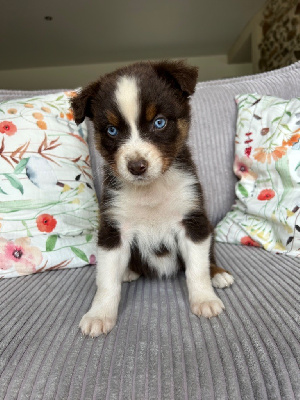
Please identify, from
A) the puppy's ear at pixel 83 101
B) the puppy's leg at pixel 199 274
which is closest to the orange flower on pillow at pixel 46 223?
the puppy's ear at pixel 83 101

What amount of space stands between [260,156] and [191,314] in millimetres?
1132

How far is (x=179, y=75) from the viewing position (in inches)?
60.6

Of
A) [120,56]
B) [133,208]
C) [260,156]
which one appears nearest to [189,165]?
[133,208]

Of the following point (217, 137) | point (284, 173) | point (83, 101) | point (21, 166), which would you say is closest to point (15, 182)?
point (21, 166)

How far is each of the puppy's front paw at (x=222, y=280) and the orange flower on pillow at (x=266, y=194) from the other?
2.09ft

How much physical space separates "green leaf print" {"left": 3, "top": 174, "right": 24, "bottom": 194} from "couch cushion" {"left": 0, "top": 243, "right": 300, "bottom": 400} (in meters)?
0.56

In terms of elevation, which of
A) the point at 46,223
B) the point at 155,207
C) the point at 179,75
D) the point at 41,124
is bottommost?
the point at 46,223

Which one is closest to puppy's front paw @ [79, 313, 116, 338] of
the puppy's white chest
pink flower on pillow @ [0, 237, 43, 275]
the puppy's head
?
the puppy's white chest

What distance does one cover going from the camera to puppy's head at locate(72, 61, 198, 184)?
1.44m

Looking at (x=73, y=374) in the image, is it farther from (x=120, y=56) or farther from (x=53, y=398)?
(x=120, y=56)

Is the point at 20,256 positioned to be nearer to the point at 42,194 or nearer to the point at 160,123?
the point at 42,194

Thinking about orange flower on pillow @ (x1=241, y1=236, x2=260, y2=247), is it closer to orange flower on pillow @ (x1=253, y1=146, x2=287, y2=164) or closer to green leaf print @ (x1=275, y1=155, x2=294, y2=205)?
green leaf print @ (x1=275, y1=155, x2=294, y2=205)

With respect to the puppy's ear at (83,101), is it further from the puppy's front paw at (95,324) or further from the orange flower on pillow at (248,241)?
the orange flower on pillow at (248,241)

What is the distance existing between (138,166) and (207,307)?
0.60m
